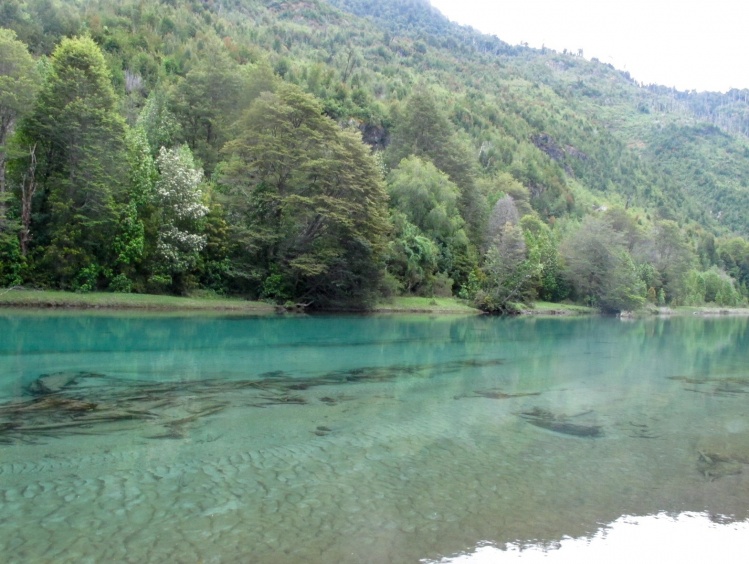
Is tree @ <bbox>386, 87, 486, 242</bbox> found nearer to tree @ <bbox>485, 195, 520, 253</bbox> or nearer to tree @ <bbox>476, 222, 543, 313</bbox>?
tree @ <bbox>485, 195, 520, 253</bbox>

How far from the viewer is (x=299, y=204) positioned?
47719 mm

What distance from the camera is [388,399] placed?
15945mm

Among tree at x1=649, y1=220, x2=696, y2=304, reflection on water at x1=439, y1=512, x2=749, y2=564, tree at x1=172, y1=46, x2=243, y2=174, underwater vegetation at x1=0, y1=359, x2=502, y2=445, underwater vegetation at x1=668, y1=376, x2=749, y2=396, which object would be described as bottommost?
underwater vegetation at x1=0, y1=359, x2=502, y2=445

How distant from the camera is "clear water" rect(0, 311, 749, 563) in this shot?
7.27 m

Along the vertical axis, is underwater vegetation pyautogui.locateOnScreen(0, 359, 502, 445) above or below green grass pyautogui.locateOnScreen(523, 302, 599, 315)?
below

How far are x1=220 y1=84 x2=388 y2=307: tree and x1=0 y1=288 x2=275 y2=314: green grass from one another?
2995mm

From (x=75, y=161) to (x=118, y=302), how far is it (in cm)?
1043

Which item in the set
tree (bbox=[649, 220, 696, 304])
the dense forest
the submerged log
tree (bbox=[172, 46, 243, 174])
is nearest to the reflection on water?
the submerged log

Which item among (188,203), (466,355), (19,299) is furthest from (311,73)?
(466,355)

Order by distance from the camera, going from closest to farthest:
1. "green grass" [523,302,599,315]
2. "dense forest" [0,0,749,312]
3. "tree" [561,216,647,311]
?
"dense forest" [0,0,749,312] < "green grass" [523,302,599,315] < "tree" [561,216,647,311]

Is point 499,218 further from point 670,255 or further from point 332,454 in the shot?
point 332,454

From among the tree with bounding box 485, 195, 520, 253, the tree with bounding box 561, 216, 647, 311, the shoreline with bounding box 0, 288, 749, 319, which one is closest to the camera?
the shoreline with bounding box 0, 288, 749, 319

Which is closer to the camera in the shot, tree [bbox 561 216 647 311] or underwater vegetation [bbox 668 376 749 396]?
underwater vegetation [bbox 668 376 749 396]

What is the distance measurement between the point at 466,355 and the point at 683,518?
1823 centimetres
